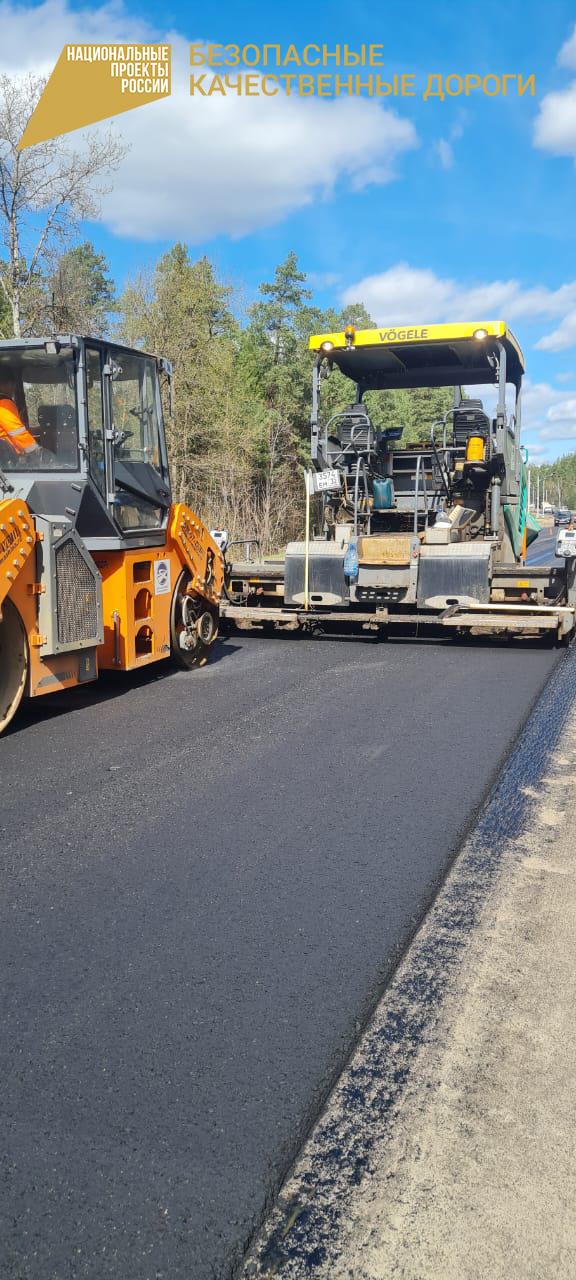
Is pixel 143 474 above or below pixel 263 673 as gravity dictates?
above

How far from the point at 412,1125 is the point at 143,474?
6.19 m

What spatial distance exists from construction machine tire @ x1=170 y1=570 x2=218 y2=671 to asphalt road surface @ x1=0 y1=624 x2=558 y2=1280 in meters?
1.46

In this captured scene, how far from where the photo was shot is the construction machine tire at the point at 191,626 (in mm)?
8422

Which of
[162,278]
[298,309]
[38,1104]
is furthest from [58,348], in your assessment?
[298,309]

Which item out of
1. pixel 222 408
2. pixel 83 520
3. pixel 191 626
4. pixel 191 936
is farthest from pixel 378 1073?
pixel 222 408

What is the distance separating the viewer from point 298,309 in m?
39.5

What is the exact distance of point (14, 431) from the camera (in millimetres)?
6910

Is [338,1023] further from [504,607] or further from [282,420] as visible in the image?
[282,420]

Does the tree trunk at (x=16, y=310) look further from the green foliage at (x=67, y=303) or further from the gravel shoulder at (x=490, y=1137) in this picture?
the gravel shoulder at (x=490, y=1137)

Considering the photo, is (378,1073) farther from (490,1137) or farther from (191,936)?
(191,936)

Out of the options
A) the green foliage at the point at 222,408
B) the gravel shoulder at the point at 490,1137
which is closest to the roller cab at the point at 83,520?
the gravel shoulder at the point at 490,1137

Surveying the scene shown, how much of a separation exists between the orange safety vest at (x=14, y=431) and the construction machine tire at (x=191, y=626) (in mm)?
1948

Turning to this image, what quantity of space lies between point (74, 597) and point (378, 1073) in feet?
14.7

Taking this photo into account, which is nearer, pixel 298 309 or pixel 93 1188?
pixel 93 1188
